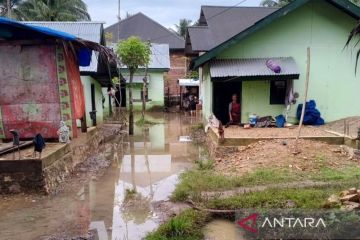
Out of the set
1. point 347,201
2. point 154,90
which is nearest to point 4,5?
point 154,90

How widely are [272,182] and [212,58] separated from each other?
731 centimetres

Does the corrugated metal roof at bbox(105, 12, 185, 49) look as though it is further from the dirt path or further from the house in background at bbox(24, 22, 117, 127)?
the dirt path

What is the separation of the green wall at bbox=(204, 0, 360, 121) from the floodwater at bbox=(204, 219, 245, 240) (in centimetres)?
860

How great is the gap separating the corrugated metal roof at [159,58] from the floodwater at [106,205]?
16866 mm

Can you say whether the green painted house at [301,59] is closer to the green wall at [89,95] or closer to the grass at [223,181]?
the green wall at [89,95]

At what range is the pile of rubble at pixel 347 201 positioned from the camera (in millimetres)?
5434

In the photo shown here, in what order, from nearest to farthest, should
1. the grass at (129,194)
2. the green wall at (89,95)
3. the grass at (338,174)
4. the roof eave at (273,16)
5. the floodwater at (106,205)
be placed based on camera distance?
the floodwater at (106,205) < the grass at (338,174) < the grass at (129,194) < the roof eave at (273,16) < the green wall at (89,95)

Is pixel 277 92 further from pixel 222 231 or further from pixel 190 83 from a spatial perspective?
pixel 190 83

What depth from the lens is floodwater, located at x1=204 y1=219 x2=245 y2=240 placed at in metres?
5.73

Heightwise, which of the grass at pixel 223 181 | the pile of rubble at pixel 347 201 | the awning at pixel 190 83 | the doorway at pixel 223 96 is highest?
the awning at pixel 190 83

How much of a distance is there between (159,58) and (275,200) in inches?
950

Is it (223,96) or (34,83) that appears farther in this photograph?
(223,96)

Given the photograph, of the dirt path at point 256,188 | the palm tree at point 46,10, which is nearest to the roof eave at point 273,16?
the dirt path at point 256,188

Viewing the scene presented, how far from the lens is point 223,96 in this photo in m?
15.2
